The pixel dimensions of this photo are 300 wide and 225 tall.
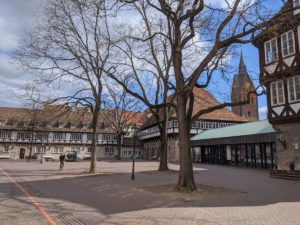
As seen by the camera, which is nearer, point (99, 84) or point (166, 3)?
point (166, 3)

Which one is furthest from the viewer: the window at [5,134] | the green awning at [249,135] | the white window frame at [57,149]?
the white window frame at [57,149]

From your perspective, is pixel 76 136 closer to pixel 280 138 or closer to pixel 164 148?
pixel 164 148

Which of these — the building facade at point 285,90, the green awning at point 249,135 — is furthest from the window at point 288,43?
the green awning at point 249,135

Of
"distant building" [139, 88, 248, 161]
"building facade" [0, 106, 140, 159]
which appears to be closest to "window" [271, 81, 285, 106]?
"distant building" [139, 88, 248, 161]

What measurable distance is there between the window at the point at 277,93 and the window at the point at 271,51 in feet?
5.54

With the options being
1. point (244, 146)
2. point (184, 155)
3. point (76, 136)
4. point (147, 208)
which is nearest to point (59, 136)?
point (76, 136)

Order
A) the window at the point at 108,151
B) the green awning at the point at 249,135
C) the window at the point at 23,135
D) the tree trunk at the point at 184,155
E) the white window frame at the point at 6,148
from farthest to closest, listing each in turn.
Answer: the window at the point at 108,151 < the window at the point at 23,135 < the white window frame at the point at 6,148 < the green awning at the point at 249,135 < the tree trunk at the point at 184,155

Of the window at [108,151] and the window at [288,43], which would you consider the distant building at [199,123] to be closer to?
the window at [108,151]

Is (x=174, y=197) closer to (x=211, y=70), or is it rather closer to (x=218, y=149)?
(x=211, y=70)

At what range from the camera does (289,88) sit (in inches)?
808

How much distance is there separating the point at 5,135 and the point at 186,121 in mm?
59588

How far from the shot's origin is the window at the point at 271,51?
21547mm

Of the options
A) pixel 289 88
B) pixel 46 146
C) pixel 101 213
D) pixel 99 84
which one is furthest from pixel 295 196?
pixel 46 146

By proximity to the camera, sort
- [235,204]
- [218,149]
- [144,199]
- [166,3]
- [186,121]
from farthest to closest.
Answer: [218,149] < [186,121] < [166,3] < [144,199] < [235,204]
